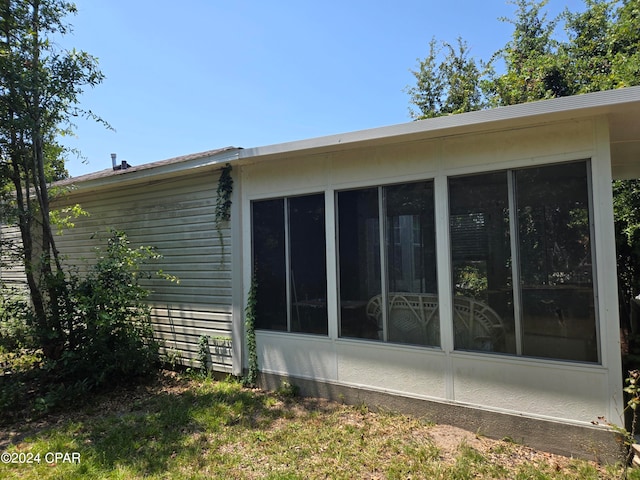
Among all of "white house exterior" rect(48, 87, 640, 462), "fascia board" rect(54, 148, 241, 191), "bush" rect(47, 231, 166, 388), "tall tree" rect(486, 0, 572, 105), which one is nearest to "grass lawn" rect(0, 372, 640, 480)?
"white house exterior" rect(48, 87, 640, 462)

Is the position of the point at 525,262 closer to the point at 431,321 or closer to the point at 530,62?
the point at 431,321

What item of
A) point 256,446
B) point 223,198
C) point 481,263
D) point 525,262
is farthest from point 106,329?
point 525,262

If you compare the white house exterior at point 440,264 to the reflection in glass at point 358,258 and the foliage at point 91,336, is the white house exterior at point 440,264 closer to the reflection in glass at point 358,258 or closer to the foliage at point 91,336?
the reflection in glass at point 358,258

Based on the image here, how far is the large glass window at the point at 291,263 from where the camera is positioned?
14.1ft

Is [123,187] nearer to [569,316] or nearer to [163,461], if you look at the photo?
[163,461]

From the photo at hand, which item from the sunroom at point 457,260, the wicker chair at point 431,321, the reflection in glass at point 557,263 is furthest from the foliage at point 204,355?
the reflection in glass at point 557,263

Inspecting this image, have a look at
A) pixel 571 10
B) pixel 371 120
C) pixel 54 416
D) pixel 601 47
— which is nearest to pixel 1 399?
pixel 54 416

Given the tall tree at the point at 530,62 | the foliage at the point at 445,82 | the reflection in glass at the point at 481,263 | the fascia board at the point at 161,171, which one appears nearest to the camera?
the reflection in glass at the point at 481,263

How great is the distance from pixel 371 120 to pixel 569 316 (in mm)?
Result: 9567

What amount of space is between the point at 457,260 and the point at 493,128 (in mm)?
1237

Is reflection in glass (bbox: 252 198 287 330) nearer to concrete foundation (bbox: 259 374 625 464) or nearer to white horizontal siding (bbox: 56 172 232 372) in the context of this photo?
white horizontal siding (bbox: 56 172 232 372)

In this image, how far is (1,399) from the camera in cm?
411

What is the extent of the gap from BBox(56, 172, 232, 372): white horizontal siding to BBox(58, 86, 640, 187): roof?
0.56 metres

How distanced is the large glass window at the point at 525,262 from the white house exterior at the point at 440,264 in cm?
1
